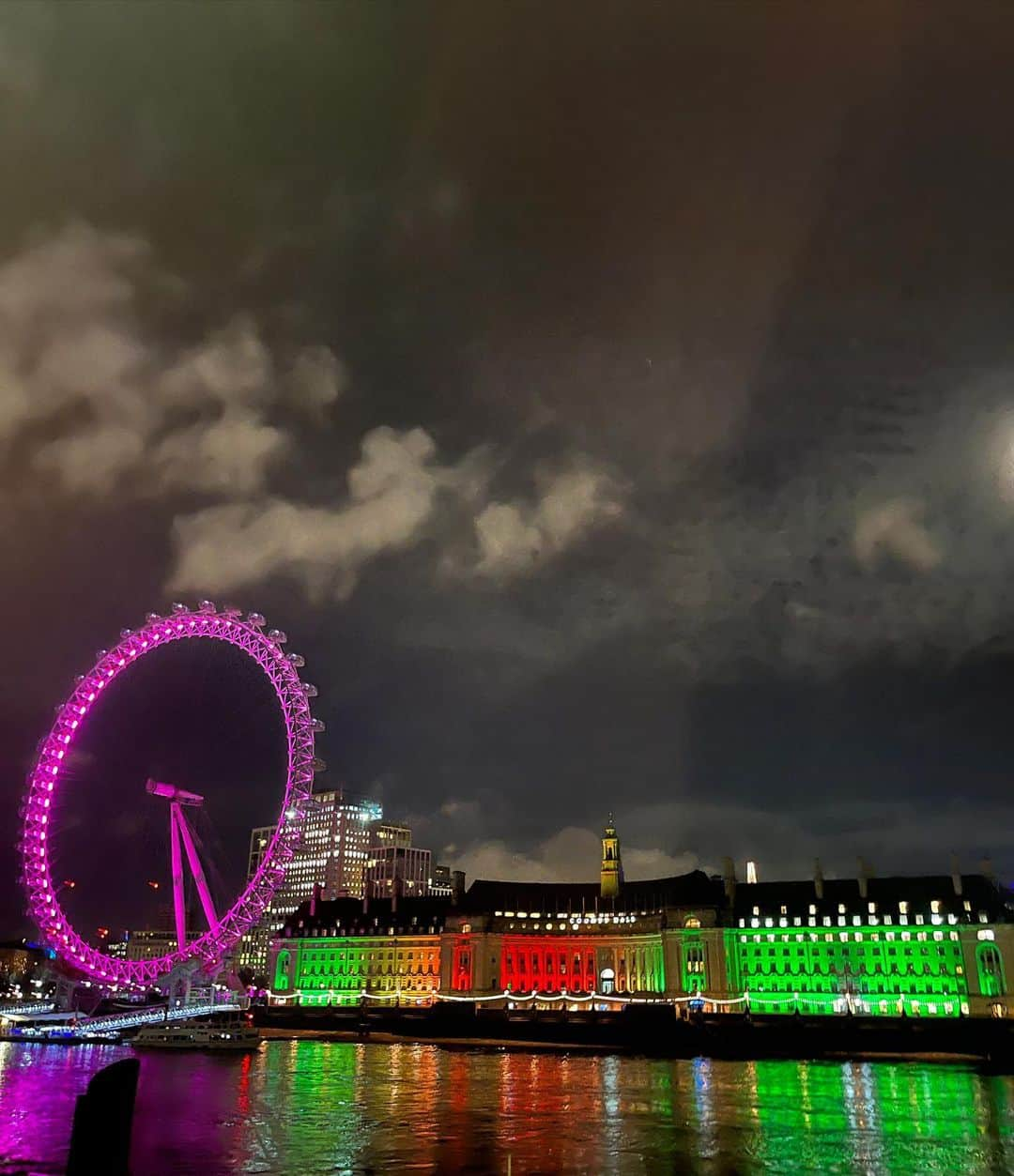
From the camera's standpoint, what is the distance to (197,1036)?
348 ft

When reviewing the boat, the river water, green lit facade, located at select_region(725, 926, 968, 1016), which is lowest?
the river water

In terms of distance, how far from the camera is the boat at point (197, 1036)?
342 ft

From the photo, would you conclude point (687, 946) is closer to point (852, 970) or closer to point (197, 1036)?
point (852, 970)

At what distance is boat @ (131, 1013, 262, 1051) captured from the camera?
104 metres

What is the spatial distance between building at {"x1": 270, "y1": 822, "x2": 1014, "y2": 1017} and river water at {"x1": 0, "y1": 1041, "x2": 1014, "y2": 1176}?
6135cm

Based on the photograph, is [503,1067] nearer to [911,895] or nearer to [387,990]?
[911,895]

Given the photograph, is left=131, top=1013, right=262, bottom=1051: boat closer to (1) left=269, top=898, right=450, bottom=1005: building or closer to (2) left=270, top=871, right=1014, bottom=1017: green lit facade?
(2) left=270, top=871, right=1014, bottom=1017: green lit facade

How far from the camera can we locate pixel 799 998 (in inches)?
6083

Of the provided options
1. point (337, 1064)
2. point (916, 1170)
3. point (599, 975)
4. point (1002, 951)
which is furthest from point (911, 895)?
point (916, 1170)

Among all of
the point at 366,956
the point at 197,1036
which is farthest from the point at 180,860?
the point at 366,956

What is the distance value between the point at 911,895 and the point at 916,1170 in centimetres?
12452

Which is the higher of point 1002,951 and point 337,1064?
point 1002,951

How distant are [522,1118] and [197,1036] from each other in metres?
66.3

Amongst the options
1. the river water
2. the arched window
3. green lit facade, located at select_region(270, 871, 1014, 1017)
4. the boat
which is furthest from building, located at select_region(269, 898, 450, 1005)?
the river water
